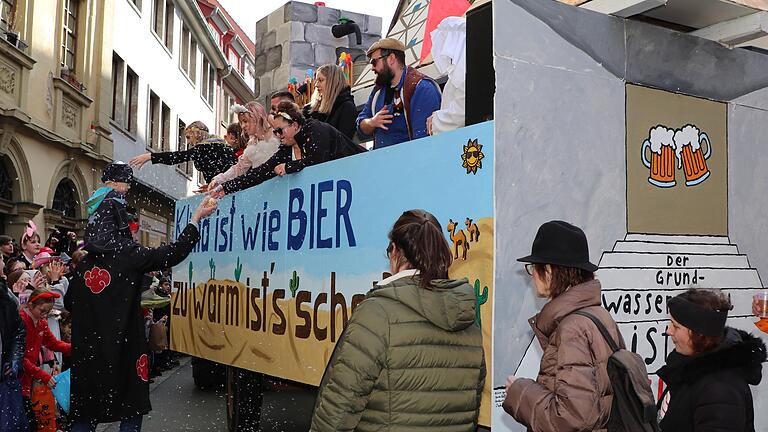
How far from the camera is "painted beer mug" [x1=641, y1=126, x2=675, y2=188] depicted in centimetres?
367

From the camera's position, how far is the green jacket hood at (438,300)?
257 centimetres

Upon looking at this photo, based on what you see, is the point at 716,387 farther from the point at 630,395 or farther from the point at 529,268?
the point at 529,268

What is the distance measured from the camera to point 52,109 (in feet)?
52.1

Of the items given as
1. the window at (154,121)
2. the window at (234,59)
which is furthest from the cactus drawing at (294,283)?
the window at (234,59)

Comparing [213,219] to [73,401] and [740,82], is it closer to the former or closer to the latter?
[73,401]

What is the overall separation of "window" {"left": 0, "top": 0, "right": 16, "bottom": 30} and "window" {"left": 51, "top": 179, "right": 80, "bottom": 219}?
12.9 ft

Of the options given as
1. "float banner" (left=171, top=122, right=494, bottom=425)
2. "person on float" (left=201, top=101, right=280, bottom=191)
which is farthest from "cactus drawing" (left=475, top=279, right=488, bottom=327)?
"person on float" (left=201, top=101, right=280, bottom=191)

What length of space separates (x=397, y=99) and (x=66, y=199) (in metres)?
14.0

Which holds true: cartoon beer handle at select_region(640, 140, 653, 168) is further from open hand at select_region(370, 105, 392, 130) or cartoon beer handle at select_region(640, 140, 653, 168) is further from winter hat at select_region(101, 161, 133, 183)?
winter hat at select_region(101, 161, 133, 183)

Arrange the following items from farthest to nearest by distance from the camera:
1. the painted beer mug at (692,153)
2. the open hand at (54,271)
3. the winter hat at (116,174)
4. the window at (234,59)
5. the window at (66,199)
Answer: the window at (234,59), the window at (66,199), the open hand at (54,271), the winter hat at (116,174), the painted beer mug at (692,153)

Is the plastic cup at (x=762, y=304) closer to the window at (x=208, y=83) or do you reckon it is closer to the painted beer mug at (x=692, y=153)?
the painted beer mug at (x=692, y=153)

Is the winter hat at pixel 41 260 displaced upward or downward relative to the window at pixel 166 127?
downward

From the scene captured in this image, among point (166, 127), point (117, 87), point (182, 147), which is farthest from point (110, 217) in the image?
point (182, 147)

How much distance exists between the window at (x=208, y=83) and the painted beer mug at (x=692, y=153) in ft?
99.2
